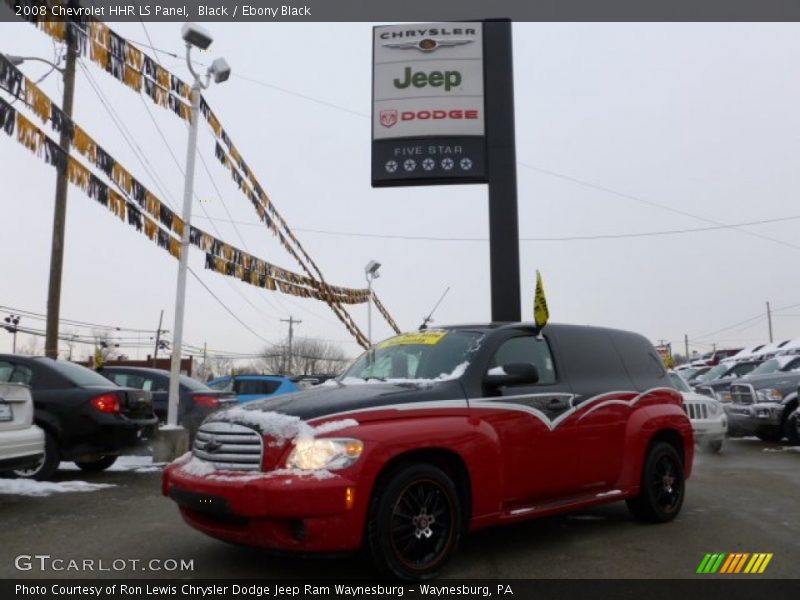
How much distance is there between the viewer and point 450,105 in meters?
12.2

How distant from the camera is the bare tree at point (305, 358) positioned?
317 feet

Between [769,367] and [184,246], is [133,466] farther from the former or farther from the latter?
[769,367]

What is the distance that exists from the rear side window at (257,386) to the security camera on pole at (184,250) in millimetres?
2463

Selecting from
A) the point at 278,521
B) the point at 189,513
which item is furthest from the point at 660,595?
the point at 189,513

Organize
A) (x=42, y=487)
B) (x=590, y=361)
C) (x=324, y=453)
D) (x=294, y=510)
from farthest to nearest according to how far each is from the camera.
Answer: (x=42, y=487) → (x=590, y=361) → (x=324, y=453) → (x=294, y=510)

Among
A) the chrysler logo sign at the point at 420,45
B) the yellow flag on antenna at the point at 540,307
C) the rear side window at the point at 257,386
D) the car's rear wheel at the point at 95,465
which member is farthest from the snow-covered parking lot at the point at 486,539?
the chrysler logo sign at the point at 420,45

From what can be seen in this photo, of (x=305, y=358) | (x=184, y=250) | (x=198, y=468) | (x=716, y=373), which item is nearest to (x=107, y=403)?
→ (x=184, y=250)

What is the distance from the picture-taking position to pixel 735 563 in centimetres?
478

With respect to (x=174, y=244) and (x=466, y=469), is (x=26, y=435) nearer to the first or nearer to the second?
(x=466, y=469)

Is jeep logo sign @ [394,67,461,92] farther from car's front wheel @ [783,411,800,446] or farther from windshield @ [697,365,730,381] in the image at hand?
windshield @ [697,365,730,381]

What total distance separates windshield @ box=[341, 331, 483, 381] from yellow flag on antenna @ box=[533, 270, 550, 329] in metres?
0.54

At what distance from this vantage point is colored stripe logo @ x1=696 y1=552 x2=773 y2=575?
4.62m

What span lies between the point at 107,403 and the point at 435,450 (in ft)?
17.1

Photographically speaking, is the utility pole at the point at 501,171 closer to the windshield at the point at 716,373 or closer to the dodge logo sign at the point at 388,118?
the dodge logo sign at the point at 388,118
